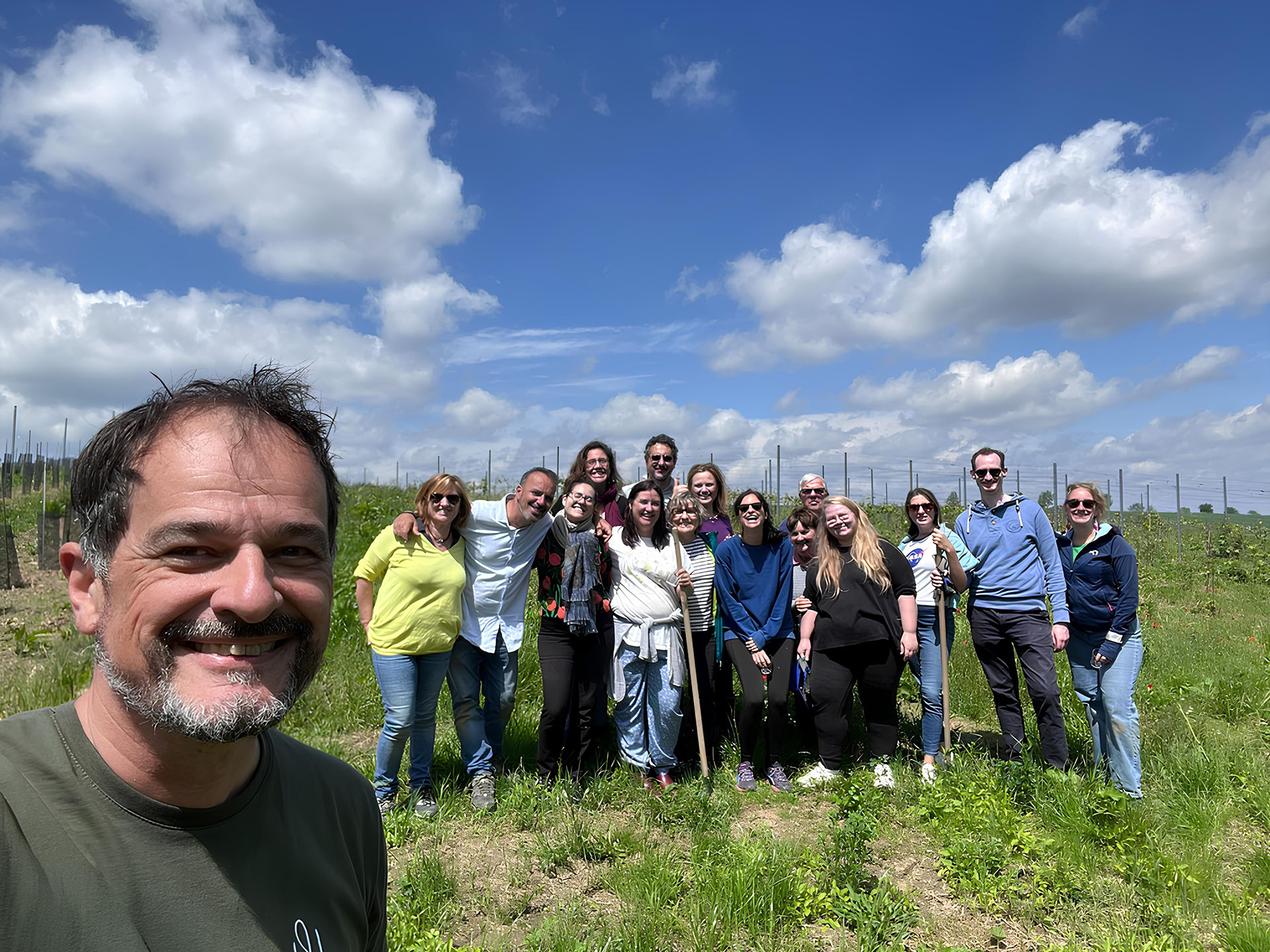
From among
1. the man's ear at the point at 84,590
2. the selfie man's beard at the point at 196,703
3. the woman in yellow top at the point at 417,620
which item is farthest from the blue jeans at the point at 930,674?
the man's ear at the point at 84,590

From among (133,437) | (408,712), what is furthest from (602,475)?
(133,437)

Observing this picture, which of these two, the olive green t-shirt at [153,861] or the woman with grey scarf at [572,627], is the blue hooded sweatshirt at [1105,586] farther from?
the olive green t-shirt at [153,861]

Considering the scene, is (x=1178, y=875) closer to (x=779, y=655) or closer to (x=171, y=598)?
(x=779, y=655)

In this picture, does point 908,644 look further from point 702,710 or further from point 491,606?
point 491,606

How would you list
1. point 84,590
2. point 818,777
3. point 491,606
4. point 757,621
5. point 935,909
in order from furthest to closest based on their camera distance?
point 757,621 < point 818,777 < point 491,606 < point 935,909 < point 84,590

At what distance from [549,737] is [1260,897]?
3844mm

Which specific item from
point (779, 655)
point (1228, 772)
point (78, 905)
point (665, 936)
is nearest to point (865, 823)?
point (665, 936)

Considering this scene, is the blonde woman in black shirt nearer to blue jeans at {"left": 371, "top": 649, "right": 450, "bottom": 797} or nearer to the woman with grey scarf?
the woman with grey scarf

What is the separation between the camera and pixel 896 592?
5.01 metres

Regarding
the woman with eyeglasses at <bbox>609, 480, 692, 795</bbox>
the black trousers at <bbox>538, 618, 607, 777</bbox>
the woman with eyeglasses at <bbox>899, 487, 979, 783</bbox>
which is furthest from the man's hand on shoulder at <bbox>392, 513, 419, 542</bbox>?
the woman with eyeglasses at <bbox>899, 487, 979, 783</bbox>

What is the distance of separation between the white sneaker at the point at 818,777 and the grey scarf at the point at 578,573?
185cm

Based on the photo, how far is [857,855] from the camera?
11.4 feet

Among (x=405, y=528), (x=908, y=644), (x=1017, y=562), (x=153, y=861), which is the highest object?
(x=405, y=528)

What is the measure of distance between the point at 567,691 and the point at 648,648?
0.59 metres
